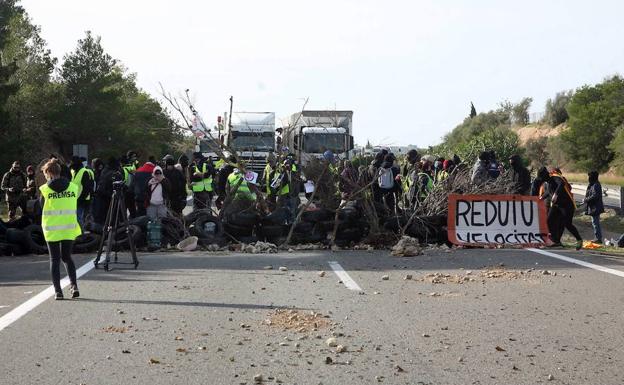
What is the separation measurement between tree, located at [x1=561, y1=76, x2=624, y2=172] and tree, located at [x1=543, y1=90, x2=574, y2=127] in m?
13.1

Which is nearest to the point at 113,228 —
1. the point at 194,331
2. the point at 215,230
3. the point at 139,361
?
the point at 215,230

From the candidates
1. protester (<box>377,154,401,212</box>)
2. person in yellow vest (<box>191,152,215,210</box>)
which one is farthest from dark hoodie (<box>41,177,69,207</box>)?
person in yellow vest (<box>191,152,215,210</box>)

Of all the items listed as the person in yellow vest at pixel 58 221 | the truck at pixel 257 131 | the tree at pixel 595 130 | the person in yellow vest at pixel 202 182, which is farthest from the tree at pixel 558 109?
the person in yellow vest at pixel 58 221

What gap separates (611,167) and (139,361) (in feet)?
255

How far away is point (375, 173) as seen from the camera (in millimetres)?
18047

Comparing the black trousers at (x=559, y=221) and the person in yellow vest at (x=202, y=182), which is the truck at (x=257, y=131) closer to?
the person in yellow vest at (x=202, y=182)

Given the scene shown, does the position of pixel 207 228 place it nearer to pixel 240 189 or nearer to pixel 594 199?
pixel 240 189

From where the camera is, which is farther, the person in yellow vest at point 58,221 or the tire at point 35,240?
the tire at point 35,240

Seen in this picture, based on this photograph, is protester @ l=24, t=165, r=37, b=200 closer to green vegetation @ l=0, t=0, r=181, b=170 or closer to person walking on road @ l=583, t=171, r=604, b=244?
person walking on road @ l=583, t=171, r=604, b=244

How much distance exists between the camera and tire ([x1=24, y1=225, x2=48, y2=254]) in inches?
608

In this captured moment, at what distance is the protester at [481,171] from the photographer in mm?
17953

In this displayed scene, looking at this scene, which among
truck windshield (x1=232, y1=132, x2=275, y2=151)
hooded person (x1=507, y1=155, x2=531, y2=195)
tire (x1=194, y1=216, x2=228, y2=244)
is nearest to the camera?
tire (x1=194, y1=216, x2=228, y2=244)

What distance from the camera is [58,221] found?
10266 mm

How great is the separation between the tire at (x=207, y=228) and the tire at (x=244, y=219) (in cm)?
28
